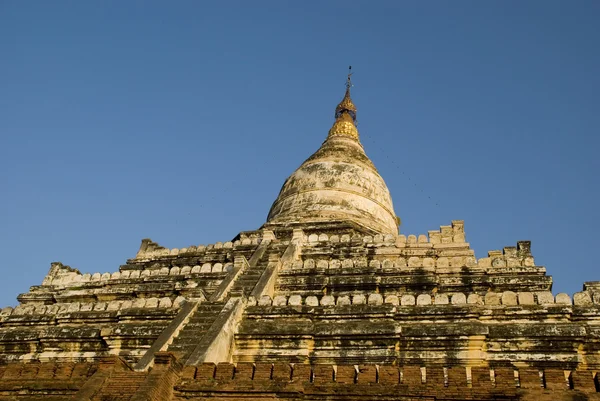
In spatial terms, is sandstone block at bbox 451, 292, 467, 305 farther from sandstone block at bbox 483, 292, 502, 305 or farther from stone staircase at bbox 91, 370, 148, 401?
stone staircase at bbox 91, 370, 148, 401

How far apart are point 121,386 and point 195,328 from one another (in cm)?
399

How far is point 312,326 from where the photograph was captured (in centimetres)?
1549

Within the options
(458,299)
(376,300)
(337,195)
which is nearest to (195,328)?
(376,300)

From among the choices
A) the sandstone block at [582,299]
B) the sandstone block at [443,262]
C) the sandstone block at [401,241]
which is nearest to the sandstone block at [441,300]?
the sandstone block at [582,299]

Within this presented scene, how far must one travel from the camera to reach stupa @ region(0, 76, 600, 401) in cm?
1165

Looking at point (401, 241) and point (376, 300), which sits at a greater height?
point (401, 241)

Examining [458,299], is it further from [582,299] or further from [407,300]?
[582,299]

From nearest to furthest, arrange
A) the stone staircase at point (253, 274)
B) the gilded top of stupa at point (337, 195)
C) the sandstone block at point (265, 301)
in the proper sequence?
the sandstone block at point (265, 301), the stone staircase at point (253, 274), the gilded top of stupa at point (337, 195)

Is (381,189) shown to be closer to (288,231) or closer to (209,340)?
(288,231)

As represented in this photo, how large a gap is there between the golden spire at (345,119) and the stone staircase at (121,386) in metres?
25.3

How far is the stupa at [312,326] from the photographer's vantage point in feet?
38.2

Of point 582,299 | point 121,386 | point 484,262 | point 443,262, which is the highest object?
point 443,262

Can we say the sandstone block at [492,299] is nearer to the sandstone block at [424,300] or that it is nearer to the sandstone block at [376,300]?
the sandstone block at [424,300]

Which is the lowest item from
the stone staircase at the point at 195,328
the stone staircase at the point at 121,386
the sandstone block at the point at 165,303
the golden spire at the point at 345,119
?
the stone staircase at the point at 121,386
